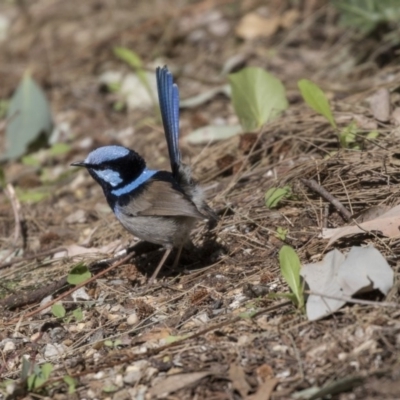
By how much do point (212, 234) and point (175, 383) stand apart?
1.39 metres

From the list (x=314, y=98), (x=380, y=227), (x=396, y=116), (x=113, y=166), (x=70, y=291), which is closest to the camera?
(x=380, y=227)

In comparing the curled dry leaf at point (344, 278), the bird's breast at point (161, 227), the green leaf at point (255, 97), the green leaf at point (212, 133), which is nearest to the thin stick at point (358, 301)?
the curled dry leaf at point (344, 278)

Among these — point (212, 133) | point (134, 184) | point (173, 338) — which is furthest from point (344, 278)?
point (212, 133)

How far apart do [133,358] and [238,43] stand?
4.63 meters

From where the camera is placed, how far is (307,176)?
4.36 meters

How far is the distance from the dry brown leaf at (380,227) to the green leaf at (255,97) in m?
1.63

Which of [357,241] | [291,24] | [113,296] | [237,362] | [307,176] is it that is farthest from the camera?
[291,24]

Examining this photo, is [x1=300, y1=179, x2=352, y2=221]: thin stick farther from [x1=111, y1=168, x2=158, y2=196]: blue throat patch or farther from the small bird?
[x1=111, y1=168, x2=158, y2=196]: blue throat patch

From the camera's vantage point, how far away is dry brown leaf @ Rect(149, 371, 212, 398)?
3.05 m

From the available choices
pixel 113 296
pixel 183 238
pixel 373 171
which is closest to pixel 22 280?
pixel 113 296

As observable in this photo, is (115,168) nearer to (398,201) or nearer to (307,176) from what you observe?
(307,176)

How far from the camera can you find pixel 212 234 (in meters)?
4.34

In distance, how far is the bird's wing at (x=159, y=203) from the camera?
3959 mm

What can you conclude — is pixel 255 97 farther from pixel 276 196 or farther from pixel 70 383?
pixel 70 383
